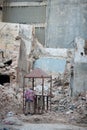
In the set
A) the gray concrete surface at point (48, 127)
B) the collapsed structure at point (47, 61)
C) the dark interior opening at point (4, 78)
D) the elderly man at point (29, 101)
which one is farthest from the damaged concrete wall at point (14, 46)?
the gray concrete surface at point (48, 127)

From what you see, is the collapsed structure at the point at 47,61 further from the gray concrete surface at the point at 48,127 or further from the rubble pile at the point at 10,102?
the gray concrete surface at the point at 48,127

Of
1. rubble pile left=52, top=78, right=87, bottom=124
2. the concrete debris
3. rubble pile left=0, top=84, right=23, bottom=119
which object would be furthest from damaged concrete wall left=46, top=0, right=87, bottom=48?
the concrete debris

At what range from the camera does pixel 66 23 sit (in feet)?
116

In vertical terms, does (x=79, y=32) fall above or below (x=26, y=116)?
above

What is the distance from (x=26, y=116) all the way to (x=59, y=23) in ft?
58.5

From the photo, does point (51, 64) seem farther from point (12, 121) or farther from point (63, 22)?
point (12, 121)

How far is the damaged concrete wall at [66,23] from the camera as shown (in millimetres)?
34875

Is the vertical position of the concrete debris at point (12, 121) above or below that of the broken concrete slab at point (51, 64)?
below

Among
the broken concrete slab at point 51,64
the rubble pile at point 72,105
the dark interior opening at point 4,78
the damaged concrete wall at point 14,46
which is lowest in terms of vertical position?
the rubble pile at point 72,105

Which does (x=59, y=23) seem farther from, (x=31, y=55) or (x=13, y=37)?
(x=13, y=37)

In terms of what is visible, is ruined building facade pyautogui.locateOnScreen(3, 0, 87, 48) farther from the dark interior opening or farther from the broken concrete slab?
the dark interior opening

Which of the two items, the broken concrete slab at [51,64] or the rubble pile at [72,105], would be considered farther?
the broken concrete slab at [51,64]

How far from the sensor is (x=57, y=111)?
20.5 m

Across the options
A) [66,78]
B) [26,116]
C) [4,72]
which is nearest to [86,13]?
[66,78]
